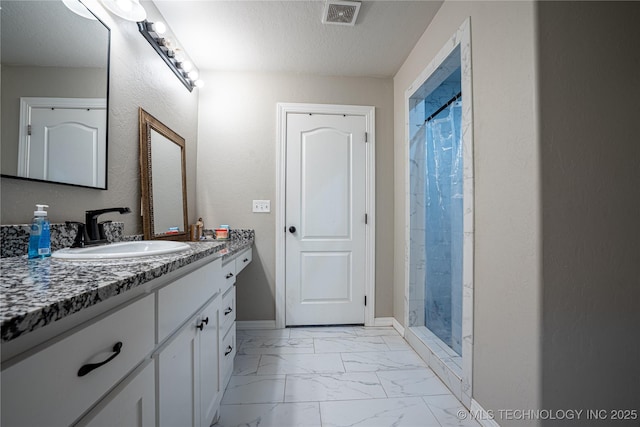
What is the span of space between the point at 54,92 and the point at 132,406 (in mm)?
1146

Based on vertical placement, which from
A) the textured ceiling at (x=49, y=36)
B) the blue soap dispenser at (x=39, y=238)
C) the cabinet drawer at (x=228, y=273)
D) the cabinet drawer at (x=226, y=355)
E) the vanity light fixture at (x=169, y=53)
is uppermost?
the vanity light fixture at (x=169, y=53)

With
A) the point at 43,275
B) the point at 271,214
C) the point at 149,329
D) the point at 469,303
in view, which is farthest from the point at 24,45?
the point at 469,303

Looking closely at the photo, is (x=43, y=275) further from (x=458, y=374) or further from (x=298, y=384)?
(x=458, y=374)

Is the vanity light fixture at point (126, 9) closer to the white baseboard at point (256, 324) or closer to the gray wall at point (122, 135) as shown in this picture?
the gray wall at point (122, 135)

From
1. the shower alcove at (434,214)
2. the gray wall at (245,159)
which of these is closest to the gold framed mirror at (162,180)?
the gray wall at (245,159)

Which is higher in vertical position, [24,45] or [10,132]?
[24,45]

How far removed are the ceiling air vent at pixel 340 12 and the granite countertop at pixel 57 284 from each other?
1734 mm

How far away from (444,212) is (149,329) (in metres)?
2.08

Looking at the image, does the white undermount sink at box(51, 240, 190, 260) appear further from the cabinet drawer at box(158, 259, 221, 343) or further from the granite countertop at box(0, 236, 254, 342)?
the cabinet drawer at box(158, 259, 221, 343)

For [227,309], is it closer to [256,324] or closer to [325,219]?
[256,324]

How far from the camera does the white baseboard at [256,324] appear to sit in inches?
98.8

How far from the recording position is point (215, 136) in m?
2.53

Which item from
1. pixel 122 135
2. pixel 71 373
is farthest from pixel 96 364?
pixel 122 135

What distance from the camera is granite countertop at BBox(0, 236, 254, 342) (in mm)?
375
